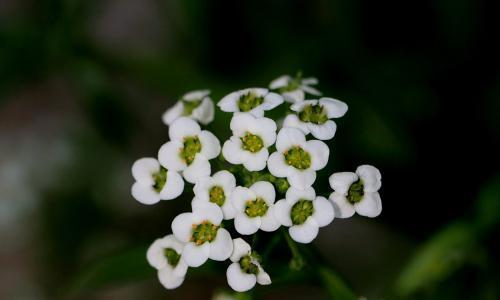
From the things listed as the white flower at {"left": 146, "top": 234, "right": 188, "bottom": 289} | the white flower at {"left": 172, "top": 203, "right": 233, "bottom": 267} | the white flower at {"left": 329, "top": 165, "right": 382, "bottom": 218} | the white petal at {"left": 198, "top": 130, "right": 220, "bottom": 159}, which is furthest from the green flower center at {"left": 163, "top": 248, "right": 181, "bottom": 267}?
the white flower at {"left": 329, "top": 165, "right": 382, "bottom": 218}

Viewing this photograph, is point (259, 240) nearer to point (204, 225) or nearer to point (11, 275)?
point (204, 225)

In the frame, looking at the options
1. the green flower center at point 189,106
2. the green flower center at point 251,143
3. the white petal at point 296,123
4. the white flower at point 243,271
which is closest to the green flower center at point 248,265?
the white flower at point 243,271

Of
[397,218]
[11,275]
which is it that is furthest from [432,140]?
[11,275]

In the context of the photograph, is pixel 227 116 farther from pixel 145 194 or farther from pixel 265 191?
pixel 265 191

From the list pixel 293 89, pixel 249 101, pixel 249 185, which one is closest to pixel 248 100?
pixel 249 101

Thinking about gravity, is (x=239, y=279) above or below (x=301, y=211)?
below

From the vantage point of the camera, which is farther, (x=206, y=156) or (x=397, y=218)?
(x=397, y=218)
